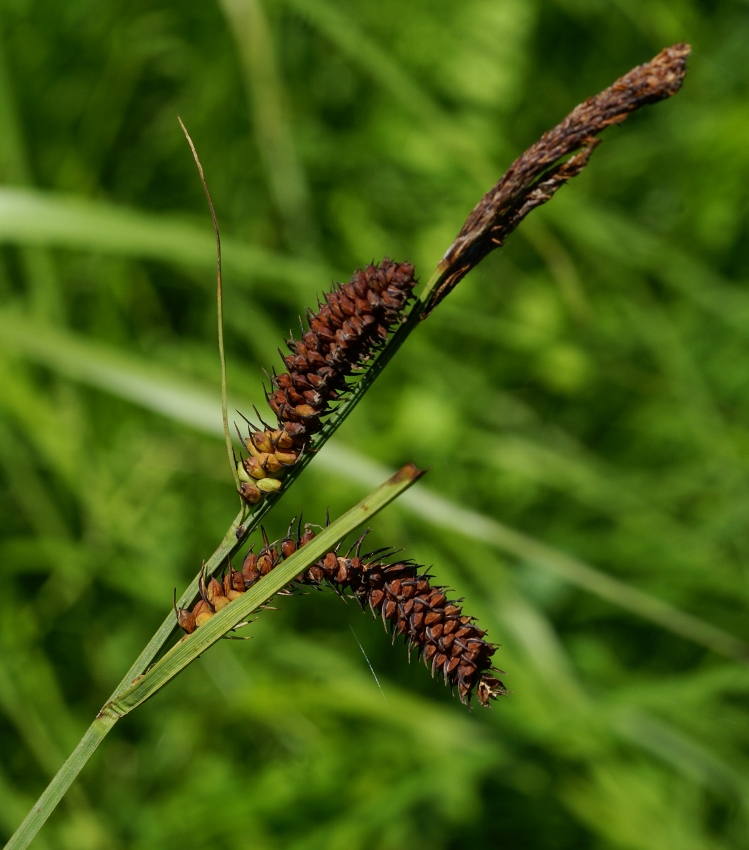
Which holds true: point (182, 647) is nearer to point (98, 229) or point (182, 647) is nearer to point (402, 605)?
point (402, 605)

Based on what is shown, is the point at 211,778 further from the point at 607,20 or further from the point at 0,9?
the point at 607,20

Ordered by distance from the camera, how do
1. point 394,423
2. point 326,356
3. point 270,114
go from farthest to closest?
point 394,423 → point 270,114 → point 326,356

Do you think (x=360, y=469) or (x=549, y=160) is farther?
(x=360, y=469)

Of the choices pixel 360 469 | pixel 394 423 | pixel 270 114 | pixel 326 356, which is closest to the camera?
pixel 326 356

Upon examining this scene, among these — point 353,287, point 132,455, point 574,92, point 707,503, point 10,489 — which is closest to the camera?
point 353,287

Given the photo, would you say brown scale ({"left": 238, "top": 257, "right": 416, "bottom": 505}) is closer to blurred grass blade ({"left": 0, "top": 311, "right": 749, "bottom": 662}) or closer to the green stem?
the green stem

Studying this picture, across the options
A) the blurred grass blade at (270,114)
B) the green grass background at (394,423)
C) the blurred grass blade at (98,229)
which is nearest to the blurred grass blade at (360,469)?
the blurred grass blade at (98,229)

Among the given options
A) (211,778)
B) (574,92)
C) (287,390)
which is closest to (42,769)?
(211,778)

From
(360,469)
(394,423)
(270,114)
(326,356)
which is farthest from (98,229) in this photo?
(394,423)
